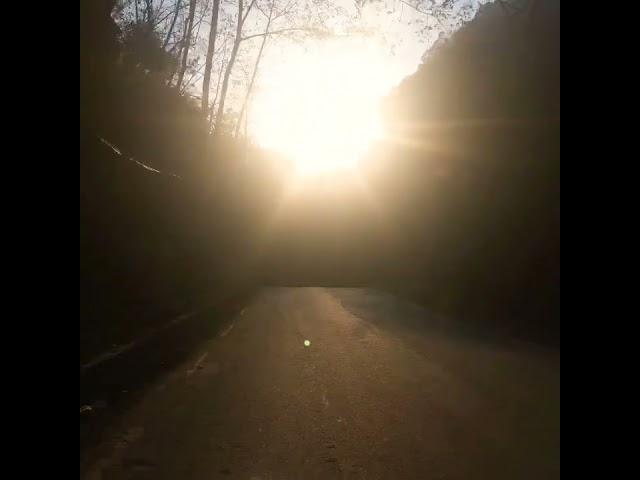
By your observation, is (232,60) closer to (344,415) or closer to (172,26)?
(172,26)

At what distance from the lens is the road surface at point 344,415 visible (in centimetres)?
513

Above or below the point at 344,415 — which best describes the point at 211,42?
above

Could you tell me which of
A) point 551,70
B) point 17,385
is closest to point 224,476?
point 17,385

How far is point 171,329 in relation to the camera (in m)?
11.5

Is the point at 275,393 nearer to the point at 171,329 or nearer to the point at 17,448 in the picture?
the point at 17,448

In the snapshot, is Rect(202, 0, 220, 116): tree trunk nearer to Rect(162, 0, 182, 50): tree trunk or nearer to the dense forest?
the dense forest

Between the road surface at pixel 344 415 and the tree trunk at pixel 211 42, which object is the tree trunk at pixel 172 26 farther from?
the road surface at pixel 344 415

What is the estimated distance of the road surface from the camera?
5.13 m

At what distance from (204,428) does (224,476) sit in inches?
48.9

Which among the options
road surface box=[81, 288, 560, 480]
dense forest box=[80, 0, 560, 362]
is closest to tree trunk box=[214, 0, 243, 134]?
dense forest box=[80, 0, 560, 362]

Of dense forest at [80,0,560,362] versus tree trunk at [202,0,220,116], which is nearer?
dense forest at [80,0,560,362]

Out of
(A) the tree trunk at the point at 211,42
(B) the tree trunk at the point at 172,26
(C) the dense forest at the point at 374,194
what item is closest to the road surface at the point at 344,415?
(C) the dense forest at the point at 374,194

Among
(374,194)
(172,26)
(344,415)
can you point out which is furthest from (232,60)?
(344,415)

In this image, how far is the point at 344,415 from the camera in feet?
21.7
